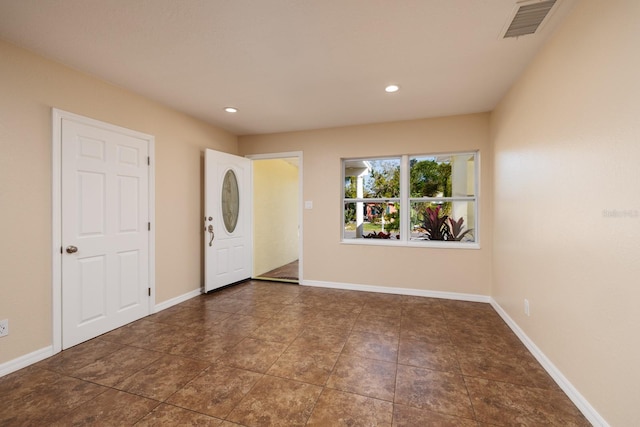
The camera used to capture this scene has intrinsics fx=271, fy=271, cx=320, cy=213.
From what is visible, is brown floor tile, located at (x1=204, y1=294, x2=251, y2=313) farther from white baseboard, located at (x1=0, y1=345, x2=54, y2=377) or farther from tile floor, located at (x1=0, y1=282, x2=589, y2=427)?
white baseboard, located at (x1=0, y1=345, x2=54, y2=377)

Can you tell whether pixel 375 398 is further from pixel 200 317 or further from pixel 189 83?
pixel 189 83

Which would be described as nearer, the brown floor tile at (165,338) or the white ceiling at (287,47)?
the white ceiling at (287,47)

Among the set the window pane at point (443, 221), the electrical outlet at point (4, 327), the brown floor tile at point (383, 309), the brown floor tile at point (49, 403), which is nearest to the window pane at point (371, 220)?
the window pane at point (443, 221)

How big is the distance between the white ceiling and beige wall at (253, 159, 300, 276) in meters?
2.11

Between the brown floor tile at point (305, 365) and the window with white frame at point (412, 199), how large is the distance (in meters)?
2.10

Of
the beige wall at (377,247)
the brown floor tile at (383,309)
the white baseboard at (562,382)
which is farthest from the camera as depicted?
the beige wall at (377,247)

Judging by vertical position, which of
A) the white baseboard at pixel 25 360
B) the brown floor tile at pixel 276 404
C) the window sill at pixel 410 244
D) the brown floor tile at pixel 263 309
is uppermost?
the window sill at pixel 410 244

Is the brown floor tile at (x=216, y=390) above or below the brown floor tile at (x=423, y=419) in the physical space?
above

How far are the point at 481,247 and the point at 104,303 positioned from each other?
442 centimetres

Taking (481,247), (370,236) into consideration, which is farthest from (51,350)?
(481,247)

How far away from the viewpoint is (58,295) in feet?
7.66

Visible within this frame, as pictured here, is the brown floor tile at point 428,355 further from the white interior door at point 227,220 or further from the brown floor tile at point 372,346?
the white interior door at point 227,220

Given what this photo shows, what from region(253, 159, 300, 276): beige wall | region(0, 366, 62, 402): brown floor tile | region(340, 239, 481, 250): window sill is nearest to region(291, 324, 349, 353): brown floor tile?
region(340, 239, 481, 250): window sill

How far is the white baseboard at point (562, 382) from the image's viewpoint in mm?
1540
